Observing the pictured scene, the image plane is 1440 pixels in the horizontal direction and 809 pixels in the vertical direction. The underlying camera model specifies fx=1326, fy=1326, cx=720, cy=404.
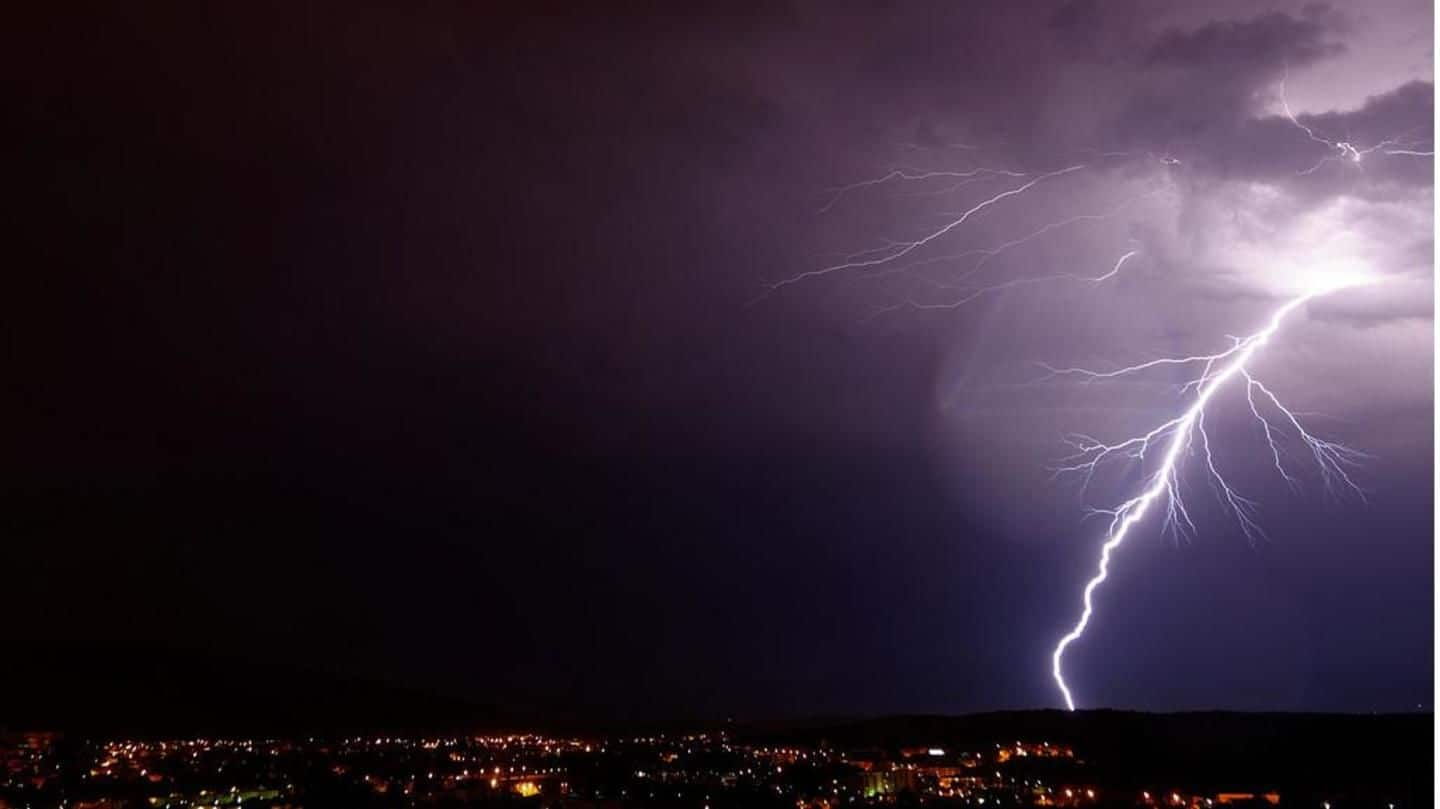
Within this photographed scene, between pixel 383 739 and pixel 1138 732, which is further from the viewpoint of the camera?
pixel 383 739

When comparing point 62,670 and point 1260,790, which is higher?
point 62,670

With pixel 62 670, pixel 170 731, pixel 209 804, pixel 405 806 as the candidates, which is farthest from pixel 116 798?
pixel 62 670

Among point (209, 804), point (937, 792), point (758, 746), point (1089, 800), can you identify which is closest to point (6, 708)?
point (758, 746)

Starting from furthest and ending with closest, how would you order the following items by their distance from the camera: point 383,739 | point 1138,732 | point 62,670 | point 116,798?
point 62,670
point 383,739
point 1138,732
point 116,798

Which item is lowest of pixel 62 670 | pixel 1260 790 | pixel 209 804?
pixel 209 804

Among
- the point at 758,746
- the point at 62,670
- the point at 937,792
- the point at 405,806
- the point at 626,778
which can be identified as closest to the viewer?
the point at 405,806

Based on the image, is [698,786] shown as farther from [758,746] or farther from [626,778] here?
[758,746]
